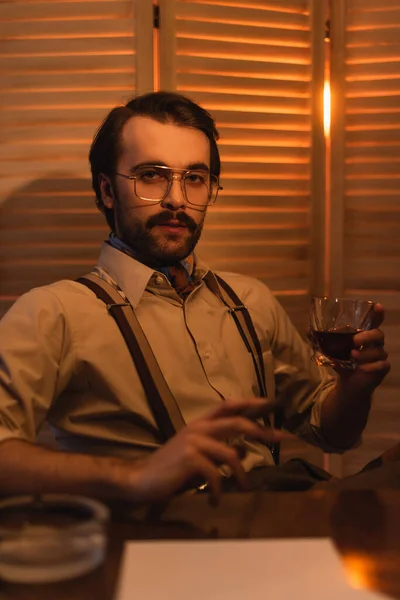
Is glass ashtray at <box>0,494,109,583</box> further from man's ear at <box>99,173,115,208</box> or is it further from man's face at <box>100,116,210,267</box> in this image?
man's ear at <box>99,173,115,208</box>

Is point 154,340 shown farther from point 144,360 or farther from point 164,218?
point 164,218

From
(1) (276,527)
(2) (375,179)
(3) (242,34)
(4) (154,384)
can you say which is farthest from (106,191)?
(1) (276,527)

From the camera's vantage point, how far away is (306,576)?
0.69m

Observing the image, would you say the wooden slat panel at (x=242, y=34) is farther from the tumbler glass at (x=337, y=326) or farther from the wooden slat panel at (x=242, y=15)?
the tumbler glass at (x=337, y=326)

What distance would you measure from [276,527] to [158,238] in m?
0.75

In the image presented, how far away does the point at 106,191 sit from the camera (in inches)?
60.6

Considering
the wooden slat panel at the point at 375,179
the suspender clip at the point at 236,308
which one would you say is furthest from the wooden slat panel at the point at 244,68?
the suspender clip at the point at 236,308

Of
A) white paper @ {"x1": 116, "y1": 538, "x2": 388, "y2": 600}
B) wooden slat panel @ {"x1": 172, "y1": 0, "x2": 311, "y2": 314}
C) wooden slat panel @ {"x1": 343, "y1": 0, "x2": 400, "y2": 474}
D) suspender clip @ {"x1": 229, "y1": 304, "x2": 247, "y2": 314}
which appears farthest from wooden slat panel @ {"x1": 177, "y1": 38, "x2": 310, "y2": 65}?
white paper @ {"x1": 116, "y1": 538, "x2": 388, "y2": 600}

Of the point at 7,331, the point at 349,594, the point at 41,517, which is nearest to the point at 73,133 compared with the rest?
the point at 7,331

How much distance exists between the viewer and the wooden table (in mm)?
662

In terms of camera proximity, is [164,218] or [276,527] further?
[164,218]

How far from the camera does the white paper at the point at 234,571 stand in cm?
65

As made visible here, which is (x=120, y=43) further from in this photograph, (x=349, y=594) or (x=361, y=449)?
(x=349, y=594)

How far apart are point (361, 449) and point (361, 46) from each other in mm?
1080
